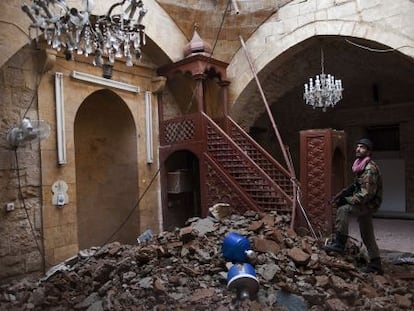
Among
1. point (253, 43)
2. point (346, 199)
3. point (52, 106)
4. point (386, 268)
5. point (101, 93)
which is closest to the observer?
point (346, 199)

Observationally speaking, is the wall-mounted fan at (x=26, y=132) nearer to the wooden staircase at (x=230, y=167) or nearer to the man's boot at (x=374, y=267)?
the wooden staircase at (x=230, y=167)

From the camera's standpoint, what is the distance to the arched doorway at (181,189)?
7.42 metres

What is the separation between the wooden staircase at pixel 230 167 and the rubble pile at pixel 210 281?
0.94 meters

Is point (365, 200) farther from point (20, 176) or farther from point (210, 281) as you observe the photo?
point (20, 176)

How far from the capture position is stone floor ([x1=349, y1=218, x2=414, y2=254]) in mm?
5660

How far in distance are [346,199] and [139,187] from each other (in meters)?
4.07

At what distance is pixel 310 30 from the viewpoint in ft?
21.5

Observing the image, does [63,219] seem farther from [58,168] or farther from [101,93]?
[101,93]

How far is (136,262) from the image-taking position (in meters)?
4.20

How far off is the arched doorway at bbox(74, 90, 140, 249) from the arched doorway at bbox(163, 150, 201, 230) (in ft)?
2.49

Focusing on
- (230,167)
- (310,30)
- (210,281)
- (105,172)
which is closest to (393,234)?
(230,167)

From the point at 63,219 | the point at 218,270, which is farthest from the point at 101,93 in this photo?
the point at 218,270

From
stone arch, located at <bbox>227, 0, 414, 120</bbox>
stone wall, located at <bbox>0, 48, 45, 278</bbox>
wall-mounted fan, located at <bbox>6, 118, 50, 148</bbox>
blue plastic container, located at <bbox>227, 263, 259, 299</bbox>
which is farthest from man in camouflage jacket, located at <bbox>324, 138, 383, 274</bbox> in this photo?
stone wall, located at <bbox>0, 48, 45, 278</bbox>

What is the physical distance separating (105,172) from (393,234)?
18.8 ft
